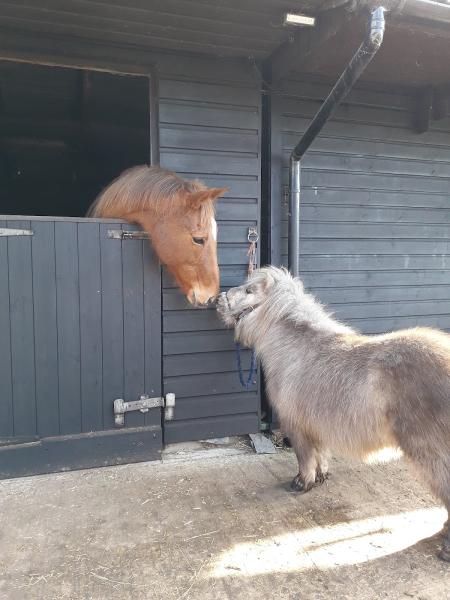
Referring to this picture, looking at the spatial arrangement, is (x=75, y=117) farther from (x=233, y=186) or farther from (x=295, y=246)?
(x=295, y=246)

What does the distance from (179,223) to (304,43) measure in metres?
1.45

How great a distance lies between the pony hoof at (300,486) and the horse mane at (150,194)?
70.2 inches

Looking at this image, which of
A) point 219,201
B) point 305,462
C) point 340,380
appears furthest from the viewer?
point 219,201

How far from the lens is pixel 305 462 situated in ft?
8.59

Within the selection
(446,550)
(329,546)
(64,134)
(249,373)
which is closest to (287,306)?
(249,373)

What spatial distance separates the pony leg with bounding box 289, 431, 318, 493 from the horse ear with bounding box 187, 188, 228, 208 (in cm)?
157

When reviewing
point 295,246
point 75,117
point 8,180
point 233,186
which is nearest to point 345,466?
point 295,246

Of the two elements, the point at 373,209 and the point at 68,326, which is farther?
the point at 373,209

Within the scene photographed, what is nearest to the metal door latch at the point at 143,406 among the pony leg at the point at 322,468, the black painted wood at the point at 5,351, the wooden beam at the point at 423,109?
the black painted wood at the point at 5,351

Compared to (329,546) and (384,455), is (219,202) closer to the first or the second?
(384,455)

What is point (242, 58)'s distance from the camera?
3139 mm

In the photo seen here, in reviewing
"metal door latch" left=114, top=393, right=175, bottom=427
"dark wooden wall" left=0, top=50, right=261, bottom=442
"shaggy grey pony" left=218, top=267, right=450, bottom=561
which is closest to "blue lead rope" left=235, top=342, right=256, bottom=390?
"dark wooden wall" left=0, top=50, right=261, bottom=442

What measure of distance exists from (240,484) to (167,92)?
2735mm

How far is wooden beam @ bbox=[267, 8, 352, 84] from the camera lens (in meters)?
2.48
